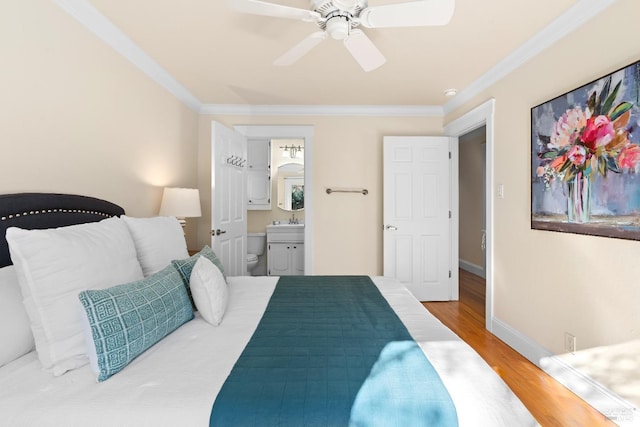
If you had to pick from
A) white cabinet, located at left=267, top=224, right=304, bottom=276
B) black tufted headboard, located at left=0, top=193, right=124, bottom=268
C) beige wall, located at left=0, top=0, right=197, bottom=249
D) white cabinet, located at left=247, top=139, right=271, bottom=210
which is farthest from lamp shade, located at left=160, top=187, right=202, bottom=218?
white cabinet, located at left=247, top=139, right=271, bottom=210

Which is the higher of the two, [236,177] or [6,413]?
[236,177]

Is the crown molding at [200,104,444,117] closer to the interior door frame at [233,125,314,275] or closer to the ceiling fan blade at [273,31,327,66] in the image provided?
the interior door frame at [233,125,314,275]

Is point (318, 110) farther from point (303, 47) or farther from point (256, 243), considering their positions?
point (256, 243)

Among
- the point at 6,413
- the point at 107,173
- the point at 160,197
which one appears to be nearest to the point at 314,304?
the point at 6,413

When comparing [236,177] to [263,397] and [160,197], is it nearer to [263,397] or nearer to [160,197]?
[160,197]

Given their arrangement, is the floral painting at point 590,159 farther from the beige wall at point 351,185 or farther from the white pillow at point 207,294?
the white pillow at point 207,294

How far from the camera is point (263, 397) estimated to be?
91cm

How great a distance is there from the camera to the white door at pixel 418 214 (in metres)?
3.71

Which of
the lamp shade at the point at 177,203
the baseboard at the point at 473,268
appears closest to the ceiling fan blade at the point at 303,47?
the lamp shade at the point at 177,203

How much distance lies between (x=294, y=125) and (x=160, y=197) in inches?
70.4

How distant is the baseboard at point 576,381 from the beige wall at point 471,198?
267cm

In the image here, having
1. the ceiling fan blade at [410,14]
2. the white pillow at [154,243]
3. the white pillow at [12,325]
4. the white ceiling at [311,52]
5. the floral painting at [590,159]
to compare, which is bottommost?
the white pillow at [12,325]

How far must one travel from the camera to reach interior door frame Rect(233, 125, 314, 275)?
3.80 m

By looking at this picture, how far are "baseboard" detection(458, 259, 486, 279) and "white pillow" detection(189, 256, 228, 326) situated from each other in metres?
4.57
